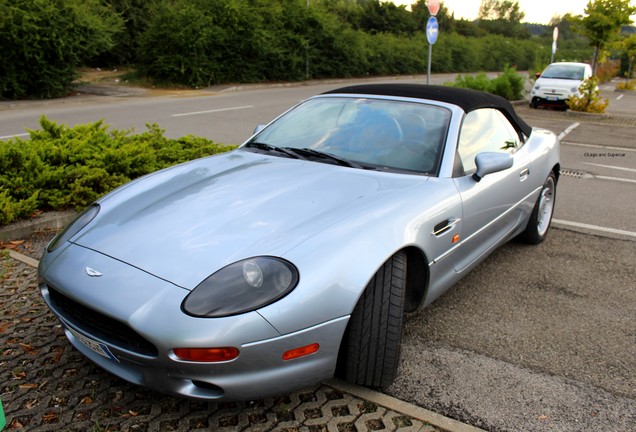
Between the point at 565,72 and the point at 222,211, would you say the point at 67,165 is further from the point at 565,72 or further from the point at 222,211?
the point at 565,72

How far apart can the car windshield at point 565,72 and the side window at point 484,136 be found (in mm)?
15048

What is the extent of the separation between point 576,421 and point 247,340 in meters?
1.53

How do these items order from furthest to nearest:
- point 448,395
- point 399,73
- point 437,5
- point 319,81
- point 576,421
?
point 399,73, point 319,81, point 437,5, point 448,395, point 576,421

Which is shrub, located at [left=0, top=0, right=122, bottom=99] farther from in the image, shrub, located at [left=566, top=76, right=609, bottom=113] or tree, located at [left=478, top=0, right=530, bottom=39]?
tree, located at [left=478, top=0, right=530, bottom=39]

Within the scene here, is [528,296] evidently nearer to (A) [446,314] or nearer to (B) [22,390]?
(A) [446,314]

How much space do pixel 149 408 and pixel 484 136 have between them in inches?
107

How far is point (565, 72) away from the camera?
1756 cm

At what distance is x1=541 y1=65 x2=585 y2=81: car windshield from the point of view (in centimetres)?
1728

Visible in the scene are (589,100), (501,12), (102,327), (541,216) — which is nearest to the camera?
(102,327)

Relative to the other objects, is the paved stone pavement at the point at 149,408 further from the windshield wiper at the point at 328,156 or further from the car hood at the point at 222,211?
the windshield wiper at the point at 328,156

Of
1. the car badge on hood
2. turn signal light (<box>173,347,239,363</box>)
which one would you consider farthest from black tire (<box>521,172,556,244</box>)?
the car badge on hood

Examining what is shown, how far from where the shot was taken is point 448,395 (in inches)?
101

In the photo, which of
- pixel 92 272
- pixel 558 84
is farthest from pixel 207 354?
pixel 558 84

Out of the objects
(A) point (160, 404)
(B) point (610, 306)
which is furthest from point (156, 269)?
(B) point (610, 306)
